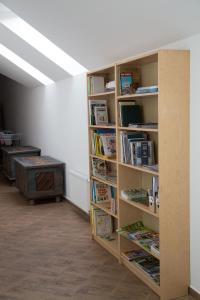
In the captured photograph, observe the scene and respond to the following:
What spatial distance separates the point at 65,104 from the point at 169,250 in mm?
3866

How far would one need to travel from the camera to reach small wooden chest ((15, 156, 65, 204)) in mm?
6379

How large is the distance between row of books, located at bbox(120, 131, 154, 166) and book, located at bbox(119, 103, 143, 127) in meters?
0.13

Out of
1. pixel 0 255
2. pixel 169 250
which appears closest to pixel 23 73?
pixel 0 255

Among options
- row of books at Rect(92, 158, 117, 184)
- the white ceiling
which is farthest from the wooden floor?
the white ceiling

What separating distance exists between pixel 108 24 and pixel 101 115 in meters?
1.20

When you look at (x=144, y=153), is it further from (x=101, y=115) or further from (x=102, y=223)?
(x=102, y=223)

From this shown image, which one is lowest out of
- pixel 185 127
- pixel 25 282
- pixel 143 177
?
pixel 25 282

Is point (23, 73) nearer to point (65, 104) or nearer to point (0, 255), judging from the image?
point (65, 104)

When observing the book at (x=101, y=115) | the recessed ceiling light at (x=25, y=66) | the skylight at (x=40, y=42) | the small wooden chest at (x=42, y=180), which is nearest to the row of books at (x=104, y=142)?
the book at (x=101, y=115)

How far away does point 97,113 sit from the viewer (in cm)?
441

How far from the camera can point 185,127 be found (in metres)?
3.08

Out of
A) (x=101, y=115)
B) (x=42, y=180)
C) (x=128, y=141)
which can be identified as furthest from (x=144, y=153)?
(x=42, y=180)

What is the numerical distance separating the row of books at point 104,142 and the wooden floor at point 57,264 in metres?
1.15

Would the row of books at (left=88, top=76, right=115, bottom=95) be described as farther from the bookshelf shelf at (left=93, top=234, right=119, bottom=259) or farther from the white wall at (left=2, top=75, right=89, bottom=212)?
the bookshelf shelf at (left=93, top=234, right=119, bottom=259)
